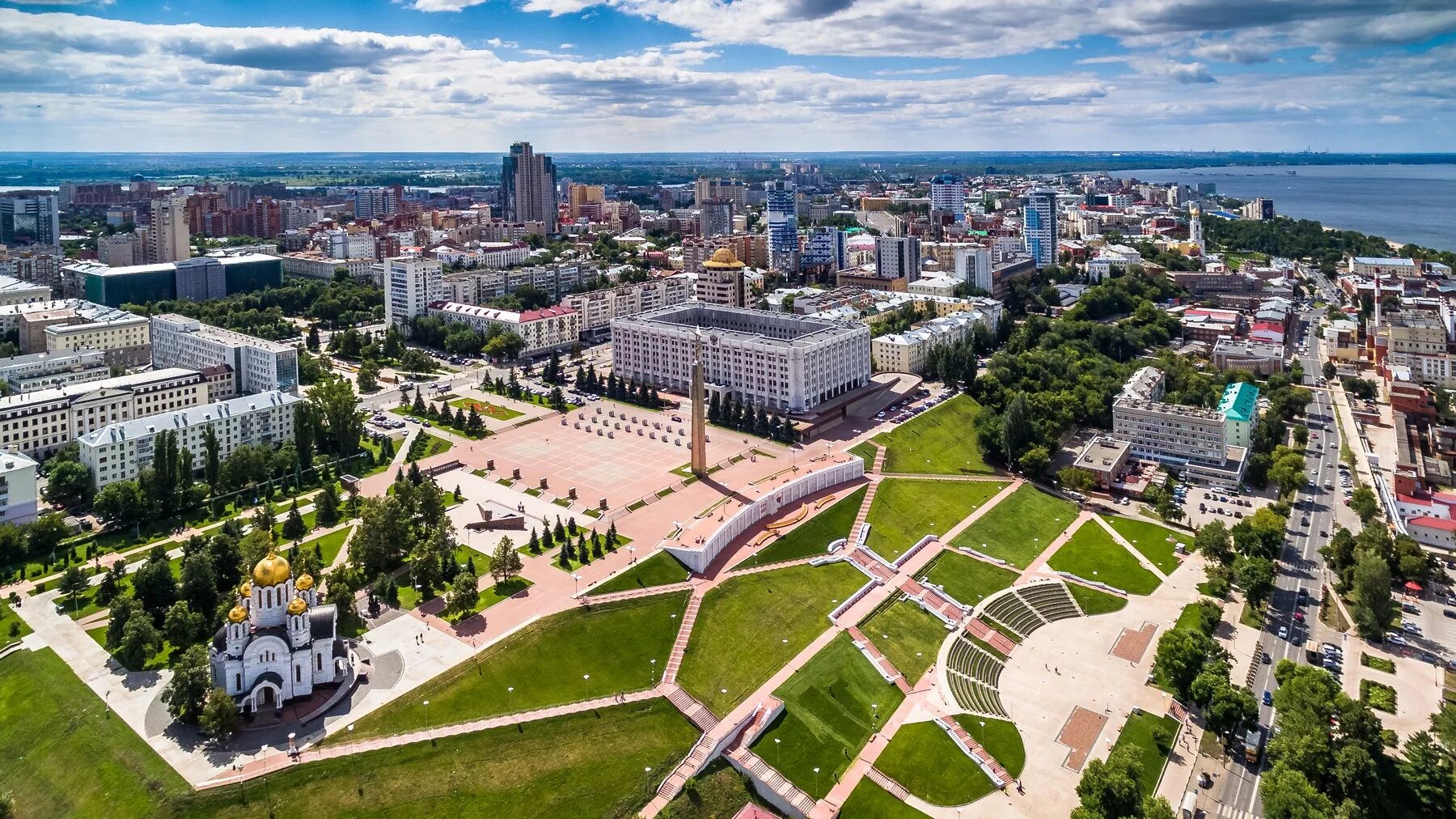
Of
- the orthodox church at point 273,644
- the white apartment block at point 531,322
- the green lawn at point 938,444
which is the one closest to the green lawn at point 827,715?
the orthodox church at point 273,644

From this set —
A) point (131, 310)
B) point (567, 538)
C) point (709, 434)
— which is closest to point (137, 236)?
point (131, 310)

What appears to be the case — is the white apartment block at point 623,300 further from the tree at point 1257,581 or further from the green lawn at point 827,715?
the tree at point 1257,581

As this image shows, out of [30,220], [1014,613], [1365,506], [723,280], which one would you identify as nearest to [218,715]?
[1014,613]

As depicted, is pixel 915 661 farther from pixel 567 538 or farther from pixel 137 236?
pixel 137 236

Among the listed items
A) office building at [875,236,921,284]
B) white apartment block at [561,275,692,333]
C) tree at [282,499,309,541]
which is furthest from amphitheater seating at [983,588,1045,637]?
office building at [875,236,921,284]

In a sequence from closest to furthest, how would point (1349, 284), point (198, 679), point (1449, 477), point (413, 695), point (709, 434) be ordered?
point (198, 679)
point (413, 695)
point (1449, 477)
point (709, 434)
point (1349, 284)
